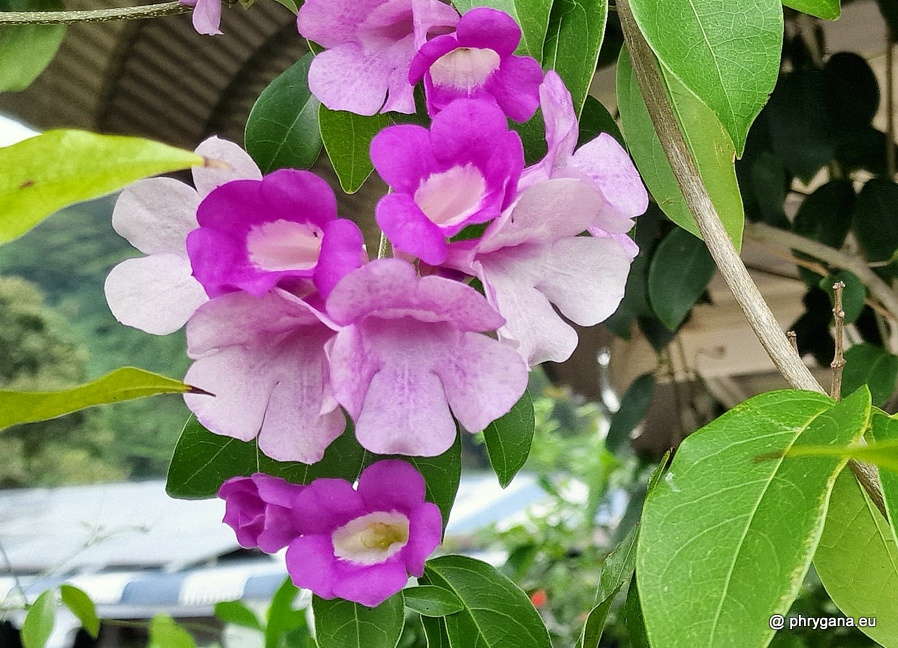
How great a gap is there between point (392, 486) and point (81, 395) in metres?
0.11

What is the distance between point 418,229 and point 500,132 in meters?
0.04

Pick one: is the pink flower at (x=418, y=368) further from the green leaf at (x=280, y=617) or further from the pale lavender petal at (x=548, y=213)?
the green leaf at (x=280, y=617)

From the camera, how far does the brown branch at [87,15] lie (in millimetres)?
274

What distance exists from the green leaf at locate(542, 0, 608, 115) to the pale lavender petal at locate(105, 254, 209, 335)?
13 centimetres

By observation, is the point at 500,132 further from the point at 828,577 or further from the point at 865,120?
the point at 865,120

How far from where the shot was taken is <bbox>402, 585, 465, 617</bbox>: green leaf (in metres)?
0.32

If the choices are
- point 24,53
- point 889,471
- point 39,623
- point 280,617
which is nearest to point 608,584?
point 889,471

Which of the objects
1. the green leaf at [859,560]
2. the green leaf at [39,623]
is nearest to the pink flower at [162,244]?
the green leaf at [859,560]

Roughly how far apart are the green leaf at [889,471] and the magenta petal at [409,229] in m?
0.10

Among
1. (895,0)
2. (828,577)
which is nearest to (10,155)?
(828,577)

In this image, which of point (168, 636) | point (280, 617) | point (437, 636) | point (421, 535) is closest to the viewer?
point (421, 535)

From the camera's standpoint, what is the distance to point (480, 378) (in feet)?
0.62

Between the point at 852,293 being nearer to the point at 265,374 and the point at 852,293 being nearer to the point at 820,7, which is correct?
the point at 820,7

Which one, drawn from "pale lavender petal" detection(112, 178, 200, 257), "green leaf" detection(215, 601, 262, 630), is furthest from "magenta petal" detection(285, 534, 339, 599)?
"green leaf" detection(215, 601, 262, 630)
